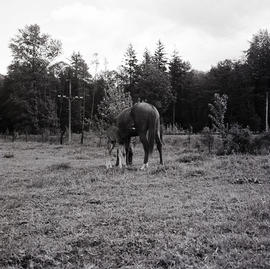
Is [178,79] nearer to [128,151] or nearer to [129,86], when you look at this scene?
[129,86]

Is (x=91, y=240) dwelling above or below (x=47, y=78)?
below

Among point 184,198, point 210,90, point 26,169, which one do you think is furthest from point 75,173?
point 210,90

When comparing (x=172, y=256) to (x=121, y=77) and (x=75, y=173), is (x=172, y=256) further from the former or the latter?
(x=121, y=77)

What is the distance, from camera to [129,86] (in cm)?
6125

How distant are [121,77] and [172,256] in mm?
58895

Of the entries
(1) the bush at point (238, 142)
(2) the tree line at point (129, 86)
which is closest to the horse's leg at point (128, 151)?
(1) the bush at point (238, 142)

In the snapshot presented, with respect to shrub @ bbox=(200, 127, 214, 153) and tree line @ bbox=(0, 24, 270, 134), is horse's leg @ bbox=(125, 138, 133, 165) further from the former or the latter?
tree line @ bbox=(0, 24, 270, 134)

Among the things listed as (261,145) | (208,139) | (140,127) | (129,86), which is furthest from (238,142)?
(129,86)

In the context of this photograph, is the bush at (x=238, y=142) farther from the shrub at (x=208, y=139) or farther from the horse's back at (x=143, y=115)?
the horse's back at (x=143, y=115)

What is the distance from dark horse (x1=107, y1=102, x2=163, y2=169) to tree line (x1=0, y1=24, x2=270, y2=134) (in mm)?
22683

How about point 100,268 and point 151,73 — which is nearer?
point 100,268

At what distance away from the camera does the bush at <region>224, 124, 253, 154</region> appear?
60.8 feet

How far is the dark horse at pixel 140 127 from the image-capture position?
13.6 metres

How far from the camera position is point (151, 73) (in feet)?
176
